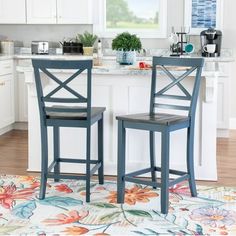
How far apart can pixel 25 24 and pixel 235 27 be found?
278 centimetres

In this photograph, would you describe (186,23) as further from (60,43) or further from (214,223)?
(214,223)

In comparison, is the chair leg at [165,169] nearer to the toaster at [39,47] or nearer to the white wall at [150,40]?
the white wall at [150,40]

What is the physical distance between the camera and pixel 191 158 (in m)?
4.00

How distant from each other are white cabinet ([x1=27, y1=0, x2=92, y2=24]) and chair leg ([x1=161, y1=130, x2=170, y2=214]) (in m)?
3.46

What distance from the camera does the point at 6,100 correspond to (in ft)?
21.2

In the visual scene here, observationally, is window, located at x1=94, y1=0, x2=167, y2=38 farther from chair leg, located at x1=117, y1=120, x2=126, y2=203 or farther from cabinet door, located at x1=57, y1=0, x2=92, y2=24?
chair leg, located at x1=117, y1=120, x2=126, y2=203

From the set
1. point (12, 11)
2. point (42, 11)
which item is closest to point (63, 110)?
point (42, 11)

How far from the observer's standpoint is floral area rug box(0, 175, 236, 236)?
340 centimetres

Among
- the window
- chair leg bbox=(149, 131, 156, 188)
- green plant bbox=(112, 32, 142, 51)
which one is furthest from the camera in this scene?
the window

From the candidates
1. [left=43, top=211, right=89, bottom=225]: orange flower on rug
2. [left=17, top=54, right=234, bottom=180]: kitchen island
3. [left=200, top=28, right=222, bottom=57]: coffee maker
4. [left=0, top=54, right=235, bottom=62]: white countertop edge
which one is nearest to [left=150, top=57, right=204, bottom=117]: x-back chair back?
[left=17, top=54, right=234, bottom=180]: kitchen island

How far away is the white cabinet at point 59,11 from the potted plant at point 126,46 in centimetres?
217

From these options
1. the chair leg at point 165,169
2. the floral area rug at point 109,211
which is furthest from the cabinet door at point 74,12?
the chair leg at point 165,169

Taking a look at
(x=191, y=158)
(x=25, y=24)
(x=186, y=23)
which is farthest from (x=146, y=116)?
(x=25, y=24)

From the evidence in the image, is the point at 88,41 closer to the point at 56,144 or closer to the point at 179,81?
the point at 56,144
